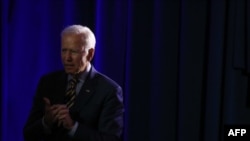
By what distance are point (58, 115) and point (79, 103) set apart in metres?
0.17

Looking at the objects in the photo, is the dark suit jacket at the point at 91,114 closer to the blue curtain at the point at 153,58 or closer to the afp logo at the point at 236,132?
the blue curtain at the point at 153,58

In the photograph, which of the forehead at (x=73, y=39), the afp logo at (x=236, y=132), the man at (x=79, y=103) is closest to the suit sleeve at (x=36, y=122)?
the man at (x=79, y=103)

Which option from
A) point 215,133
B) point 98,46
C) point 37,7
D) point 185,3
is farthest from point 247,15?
point 37,7

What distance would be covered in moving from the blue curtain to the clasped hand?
565 mm

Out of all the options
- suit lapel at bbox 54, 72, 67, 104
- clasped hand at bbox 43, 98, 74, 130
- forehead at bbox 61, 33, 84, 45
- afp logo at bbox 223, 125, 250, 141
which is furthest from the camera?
afp logo at bbox 223, 125, 250, 141

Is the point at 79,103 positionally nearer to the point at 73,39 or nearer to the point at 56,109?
the point at 56,109

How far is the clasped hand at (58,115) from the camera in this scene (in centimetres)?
190

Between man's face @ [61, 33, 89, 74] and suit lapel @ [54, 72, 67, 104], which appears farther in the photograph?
suit lapel @ [54, 72, 67, 104]

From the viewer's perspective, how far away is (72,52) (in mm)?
2025

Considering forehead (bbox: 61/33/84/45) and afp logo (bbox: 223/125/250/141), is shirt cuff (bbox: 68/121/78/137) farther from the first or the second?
afp logo (bbox: 223/125/250/141)

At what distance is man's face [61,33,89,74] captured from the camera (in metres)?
2.01

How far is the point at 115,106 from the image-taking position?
2021 millimetres

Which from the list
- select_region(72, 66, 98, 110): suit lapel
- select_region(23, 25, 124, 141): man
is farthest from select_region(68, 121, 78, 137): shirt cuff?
select_region(72, 66, 98, 110): suit lapel

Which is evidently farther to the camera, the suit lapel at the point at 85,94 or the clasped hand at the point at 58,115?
the suit lapel at the point at 85,94
